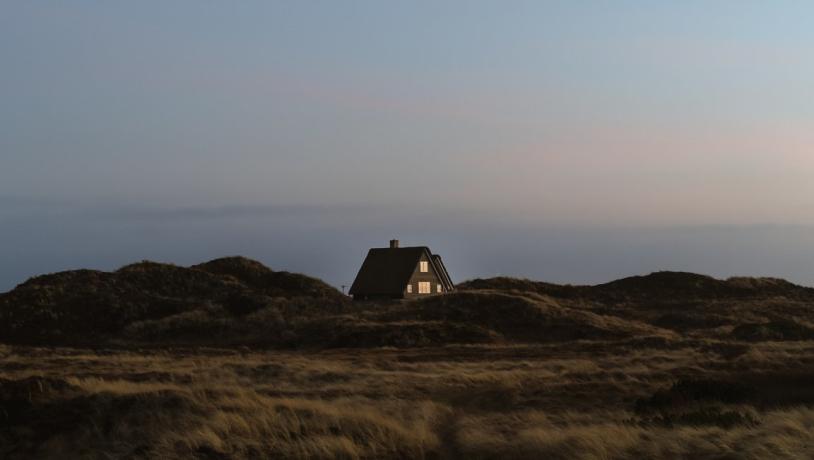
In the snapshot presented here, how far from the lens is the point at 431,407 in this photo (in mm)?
20422

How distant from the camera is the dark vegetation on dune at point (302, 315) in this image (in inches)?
1928

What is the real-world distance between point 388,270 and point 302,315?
13345 millimetres

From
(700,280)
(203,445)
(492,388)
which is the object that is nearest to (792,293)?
(700,280)

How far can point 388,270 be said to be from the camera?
6775 centimetres

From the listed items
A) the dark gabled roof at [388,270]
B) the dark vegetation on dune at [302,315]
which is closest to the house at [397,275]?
the dark gabled roof at [388,270]

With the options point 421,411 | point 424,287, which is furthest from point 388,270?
point 421,411

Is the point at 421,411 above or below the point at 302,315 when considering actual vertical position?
above

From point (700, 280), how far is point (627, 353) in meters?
50.3

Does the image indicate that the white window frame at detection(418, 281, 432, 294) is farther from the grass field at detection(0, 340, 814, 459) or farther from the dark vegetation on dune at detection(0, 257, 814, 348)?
the grass field at detection(0, 340, 814, 459)

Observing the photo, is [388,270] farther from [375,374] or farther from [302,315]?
[375,374]

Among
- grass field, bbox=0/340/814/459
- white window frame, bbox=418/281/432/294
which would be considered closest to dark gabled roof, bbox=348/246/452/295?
white window frame, bbox=418/281/432/294

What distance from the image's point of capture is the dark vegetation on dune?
48969 millimetres

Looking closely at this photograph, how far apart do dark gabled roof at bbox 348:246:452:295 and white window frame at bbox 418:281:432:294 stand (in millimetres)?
1618

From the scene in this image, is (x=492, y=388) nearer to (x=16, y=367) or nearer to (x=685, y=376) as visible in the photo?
(x=685, y=376)
